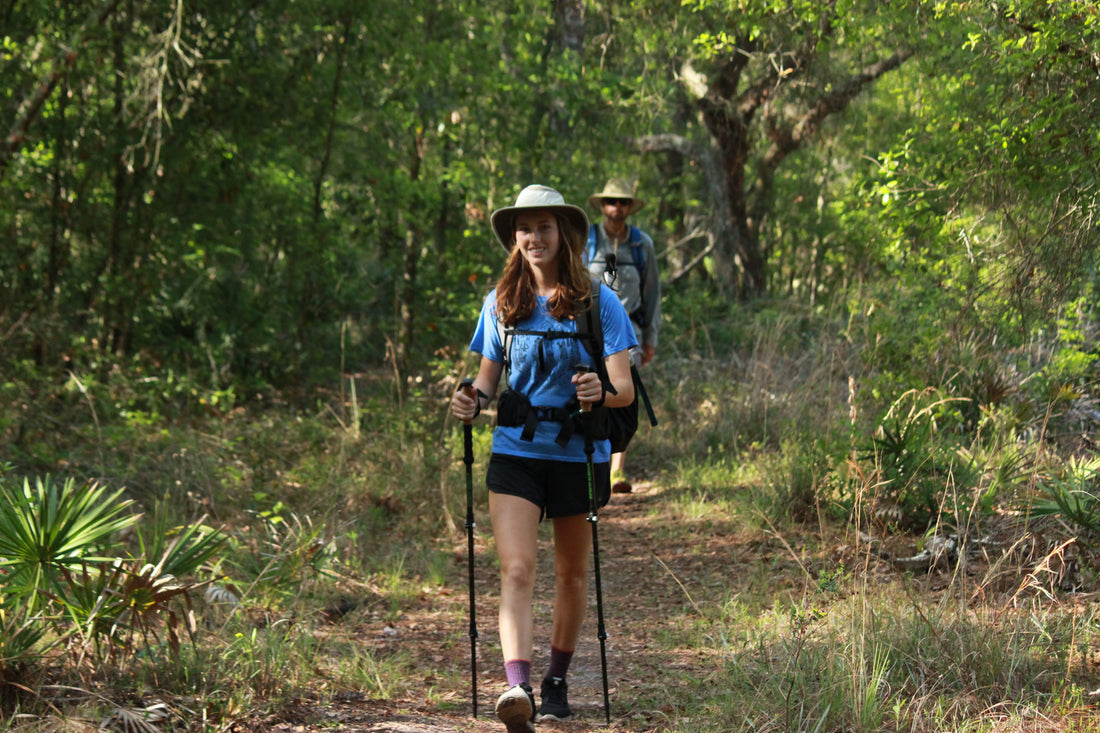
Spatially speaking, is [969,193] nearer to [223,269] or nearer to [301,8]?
[301,8]

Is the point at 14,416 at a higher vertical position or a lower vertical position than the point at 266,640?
higher

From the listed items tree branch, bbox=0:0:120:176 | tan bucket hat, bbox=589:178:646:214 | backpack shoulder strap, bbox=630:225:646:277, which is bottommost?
backpack shoulder strap, bbox=630:225:646:277

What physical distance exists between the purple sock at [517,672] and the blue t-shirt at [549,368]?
2.51 feet

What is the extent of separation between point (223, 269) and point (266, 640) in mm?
8845

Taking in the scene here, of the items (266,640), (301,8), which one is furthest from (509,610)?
(301,8)

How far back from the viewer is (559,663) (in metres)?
4.33

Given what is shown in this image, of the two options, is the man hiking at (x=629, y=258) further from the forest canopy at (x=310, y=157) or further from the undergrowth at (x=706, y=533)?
the forest canopy at (x=310, y=157)

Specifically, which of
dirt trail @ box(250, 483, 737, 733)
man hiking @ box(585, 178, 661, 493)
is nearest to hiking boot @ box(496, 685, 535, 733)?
dirt trail @ box(250, 483, 737, 733)

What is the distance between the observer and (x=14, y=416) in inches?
352

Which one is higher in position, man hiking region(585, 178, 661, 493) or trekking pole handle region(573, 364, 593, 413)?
man hiking region(585, 178, 661, 493)

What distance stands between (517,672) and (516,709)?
223 millimetres

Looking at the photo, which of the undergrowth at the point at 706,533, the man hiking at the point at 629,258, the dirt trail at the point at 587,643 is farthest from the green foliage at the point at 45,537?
the man hiking at the point at 629,258

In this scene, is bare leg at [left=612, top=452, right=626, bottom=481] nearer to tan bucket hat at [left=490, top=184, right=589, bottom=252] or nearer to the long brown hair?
tan bucket hat at [left=490, top=184, right=589, bottom=252]

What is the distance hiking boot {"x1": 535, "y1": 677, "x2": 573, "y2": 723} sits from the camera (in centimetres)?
430
